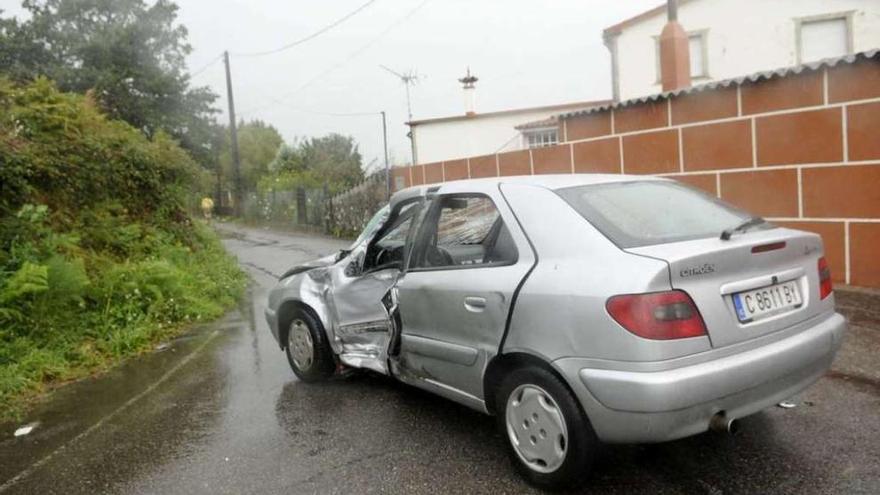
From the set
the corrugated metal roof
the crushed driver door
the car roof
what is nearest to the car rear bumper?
the car roof

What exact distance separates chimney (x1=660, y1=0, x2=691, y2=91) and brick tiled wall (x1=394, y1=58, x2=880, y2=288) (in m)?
3.04

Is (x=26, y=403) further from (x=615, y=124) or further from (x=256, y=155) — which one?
(x=256, y=155)

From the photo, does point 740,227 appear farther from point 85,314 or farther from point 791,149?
point 85,314

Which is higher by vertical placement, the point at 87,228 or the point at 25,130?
the point at 25,130

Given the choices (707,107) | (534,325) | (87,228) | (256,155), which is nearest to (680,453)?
(534,325)

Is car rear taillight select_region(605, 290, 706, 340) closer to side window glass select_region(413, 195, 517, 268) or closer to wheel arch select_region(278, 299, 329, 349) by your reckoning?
side window glass select_region(413, 195, 517, 268)

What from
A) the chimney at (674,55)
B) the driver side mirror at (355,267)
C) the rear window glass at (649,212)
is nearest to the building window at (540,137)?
the chimney at (674,55)

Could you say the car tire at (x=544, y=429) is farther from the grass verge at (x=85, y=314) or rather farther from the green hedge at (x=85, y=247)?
the green hedge at (x=85, y=247)

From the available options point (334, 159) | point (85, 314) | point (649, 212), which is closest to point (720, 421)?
point (649, 212)

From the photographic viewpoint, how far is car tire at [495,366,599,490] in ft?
9.91

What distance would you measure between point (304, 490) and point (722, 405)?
207 cm

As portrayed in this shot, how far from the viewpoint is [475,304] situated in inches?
137

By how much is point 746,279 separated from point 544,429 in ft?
3.78

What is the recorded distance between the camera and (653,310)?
2791mm
